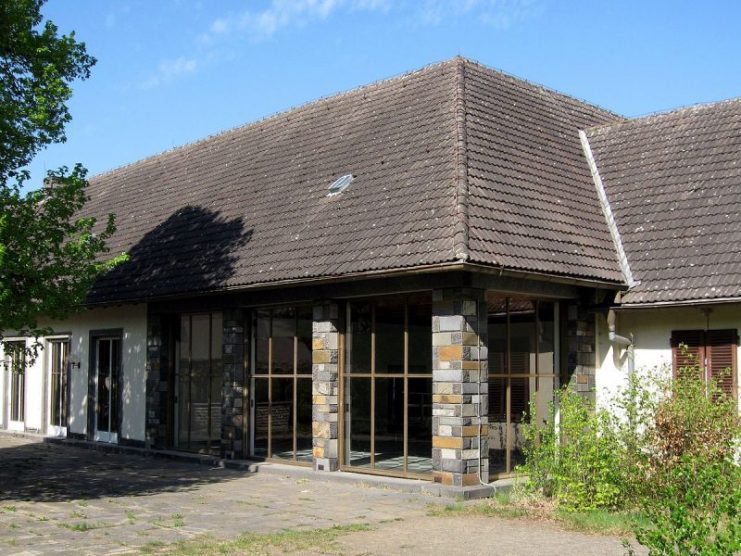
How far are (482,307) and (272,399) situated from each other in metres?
5.06

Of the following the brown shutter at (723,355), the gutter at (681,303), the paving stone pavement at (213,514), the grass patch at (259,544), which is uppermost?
the gutter at (681,303)

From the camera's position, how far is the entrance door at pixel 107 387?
20.5 metres

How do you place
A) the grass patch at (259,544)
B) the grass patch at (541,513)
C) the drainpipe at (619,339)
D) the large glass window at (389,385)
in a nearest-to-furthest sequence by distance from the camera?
1. the grass patch at (259,544)
2. the grass patch at (541,513)
3. the large glass window at (389,385)
4. the drainpipe at (619,339)

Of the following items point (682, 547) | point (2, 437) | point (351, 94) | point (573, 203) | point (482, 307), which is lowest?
point (2, 437)

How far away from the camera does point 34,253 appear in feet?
43.4

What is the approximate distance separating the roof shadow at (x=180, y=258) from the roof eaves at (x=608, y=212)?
6.66 m

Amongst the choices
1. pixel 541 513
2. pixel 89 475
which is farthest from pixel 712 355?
pixel 89 475

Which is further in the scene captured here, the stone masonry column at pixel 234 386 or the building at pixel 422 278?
Answer: the stone masonry column at pixel 234 386

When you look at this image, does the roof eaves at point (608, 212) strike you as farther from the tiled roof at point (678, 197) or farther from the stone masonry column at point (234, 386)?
the stone masonry column at point (234, 386)

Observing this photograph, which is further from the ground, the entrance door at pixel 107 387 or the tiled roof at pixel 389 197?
the tiled roof at pixel 389 197

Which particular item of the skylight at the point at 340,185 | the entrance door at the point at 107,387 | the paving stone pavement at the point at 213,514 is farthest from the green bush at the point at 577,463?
the entrance door at the point at 107,387

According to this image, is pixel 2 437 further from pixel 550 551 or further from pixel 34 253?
pixel 550 551

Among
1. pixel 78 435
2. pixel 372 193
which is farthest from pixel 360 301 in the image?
pixel 78 435

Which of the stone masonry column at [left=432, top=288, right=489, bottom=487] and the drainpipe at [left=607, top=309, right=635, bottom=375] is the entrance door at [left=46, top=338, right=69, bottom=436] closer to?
the stone masonry column at [left=432, top=288, right=489, bottom=487]
